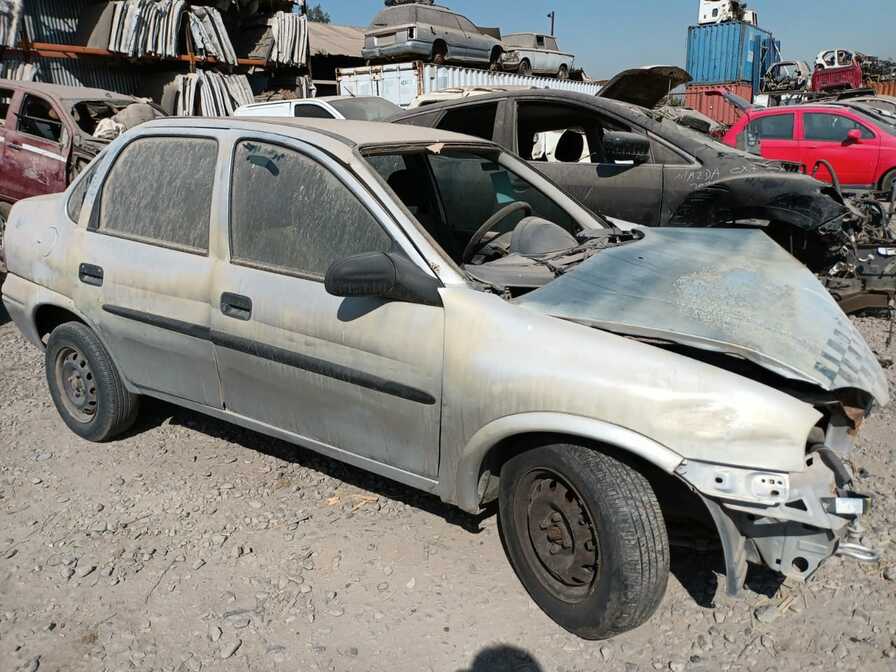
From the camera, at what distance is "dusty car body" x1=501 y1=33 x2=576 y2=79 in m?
18.9

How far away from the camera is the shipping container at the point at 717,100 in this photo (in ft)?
69.4

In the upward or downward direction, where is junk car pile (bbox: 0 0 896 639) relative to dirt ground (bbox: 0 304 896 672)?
upward

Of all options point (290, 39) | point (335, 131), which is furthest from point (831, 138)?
point (290, 39)

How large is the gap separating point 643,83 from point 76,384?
603cm

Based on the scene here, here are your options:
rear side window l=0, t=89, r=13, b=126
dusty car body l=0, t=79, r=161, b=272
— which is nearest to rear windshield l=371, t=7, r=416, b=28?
dusty car body l=0, t=79, r=161, b=272

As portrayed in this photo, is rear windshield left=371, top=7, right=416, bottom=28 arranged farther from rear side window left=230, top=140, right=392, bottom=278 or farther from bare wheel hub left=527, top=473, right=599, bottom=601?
bare wheel hub left=527, top=473, right=599, bottom=601

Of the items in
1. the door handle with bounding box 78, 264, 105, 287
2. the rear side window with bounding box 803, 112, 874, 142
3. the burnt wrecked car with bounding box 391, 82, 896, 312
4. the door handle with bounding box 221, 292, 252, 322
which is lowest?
the door handle with bounding box 221, 292, 252, 322

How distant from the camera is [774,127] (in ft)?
37.2

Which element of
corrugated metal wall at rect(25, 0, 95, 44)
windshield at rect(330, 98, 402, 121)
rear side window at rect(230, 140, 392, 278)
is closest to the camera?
rear side window at rect(230, 140, 392, 278)

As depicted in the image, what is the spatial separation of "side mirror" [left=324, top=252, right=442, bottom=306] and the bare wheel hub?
765 millimetres

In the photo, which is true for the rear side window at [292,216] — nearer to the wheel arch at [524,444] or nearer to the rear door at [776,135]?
the wheel arch at [524,444]

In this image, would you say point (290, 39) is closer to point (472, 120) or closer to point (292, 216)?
point (472, 120)

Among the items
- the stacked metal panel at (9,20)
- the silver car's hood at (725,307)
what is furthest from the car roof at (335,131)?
the stacked metal panel at (9,20)

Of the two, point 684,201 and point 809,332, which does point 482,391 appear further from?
point 684,201
